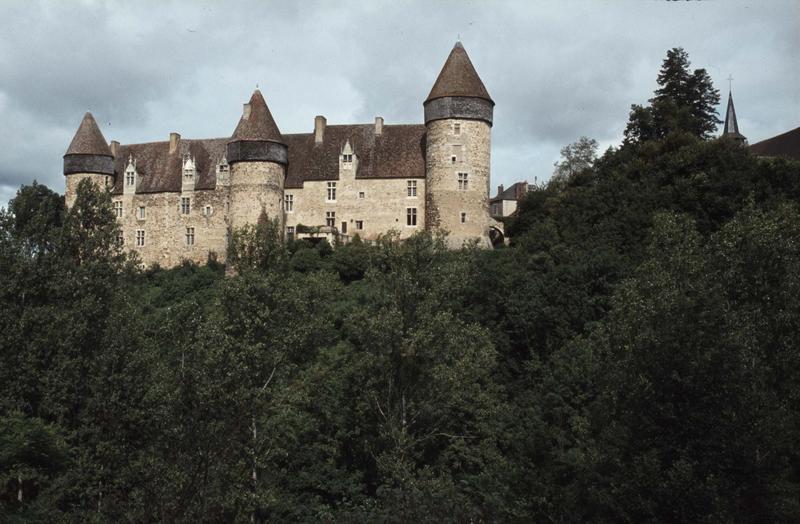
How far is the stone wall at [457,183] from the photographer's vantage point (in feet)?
137

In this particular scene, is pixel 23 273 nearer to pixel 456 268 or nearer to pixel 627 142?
pixel 456 268

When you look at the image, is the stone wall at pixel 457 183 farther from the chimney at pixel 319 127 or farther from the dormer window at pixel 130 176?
the dormer window at pixel 130 176

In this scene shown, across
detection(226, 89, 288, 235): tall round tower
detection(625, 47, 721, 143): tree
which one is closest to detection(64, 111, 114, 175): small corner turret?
detection(226, 89, 288, 235): tall round tower

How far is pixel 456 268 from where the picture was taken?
25922mm

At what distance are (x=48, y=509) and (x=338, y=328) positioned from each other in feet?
54.7

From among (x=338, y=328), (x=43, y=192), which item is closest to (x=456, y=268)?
(x=338, y=328)

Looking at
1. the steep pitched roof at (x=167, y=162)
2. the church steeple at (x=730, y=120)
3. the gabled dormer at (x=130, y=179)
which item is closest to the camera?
the steep pitched roof at (x=167, y=162)

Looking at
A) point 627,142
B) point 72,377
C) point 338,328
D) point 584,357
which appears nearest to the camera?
point 72,377

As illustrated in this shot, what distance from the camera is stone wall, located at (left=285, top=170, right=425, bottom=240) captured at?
4344 centimetres

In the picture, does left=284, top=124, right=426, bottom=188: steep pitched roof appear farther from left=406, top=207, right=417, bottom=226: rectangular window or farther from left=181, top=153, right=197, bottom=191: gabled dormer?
left=181, top=153, right=197, bottom=191: gabled dormer

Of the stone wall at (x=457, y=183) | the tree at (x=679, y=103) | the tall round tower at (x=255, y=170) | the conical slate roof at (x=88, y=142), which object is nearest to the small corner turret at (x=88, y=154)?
the conical slate roof at (x=88, y=142)

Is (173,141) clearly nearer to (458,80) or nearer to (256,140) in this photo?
(256,140)

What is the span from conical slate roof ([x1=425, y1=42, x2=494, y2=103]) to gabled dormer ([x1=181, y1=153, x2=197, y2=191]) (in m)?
14.1

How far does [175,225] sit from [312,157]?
8.80m
